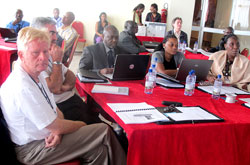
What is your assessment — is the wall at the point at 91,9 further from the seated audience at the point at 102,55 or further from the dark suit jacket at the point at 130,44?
the seated audience at the point at 102,55

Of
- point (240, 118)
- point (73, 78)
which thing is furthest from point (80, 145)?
point (240, 118)

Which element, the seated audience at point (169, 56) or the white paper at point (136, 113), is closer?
the white paper at point (136, 113)

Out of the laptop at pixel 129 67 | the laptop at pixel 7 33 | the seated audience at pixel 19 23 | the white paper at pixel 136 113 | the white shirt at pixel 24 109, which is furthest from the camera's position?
the seated audience at pixel 19 23

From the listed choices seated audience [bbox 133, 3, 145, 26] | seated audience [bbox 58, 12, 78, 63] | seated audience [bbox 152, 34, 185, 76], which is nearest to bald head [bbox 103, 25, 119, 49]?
seated audience [bbox 152, 34, 185, 76]

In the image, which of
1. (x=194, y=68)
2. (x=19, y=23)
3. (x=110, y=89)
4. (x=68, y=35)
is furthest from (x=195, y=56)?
(x=19, y=23)

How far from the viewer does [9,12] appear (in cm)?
718

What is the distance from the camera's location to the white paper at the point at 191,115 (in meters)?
1.46

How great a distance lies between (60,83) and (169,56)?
147cm

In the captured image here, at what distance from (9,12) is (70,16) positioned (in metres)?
3.65

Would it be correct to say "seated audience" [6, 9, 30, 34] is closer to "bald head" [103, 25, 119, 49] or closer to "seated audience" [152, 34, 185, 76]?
"bald head" [103, 25, 119, 49]

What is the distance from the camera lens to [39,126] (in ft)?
4.09

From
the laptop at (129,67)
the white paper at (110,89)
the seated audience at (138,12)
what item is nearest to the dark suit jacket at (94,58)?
the laptop at (129,67)

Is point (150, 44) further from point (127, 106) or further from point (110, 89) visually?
point (127, 106)

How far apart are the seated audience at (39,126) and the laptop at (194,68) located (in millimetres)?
1104
